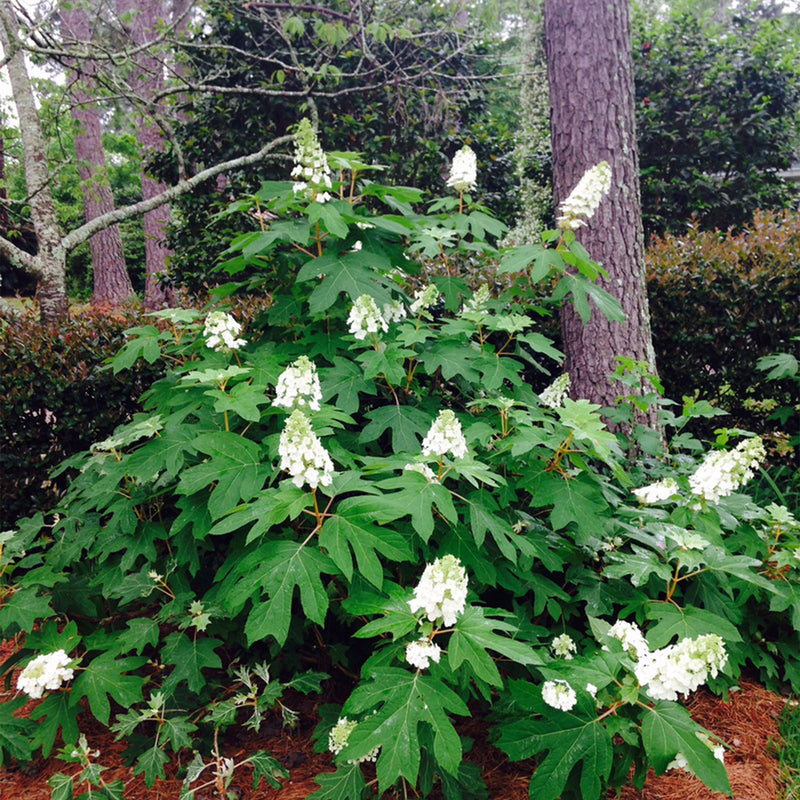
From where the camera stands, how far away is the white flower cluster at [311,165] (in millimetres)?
2395

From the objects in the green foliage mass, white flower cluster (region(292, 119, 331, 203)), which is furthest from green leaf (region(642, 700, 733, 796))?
the green foliage mass

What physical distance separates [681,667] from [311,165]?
2243 mm

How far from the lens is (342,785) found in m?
1.72

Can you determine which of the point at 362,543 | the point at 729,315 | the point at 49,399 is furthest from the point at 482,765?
the point at 729,315

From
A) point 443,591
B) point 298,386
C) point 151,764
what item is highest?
point 298,386

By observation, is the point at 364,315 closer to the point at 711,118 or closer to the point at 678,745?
the point at 678,745

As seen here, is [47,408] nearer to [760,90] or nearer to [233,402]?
[233,402]

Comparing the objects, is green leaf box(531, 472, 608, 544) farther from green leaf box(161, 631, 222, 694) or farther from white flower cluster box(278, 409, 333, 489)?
green leaf box(161, 631, 222, 694)

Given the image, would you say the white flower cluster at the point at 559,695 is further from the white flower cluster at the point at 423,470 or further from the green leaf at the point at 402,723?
the white flower cluster at the point at 423,470

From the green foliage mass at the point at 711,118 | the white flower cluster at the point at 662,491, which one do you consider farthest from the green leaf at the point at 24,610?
the green foliage mass at the point at 711,118

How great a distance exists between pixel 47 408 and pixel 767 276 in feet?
16.2

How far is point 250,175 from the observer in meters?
6.67

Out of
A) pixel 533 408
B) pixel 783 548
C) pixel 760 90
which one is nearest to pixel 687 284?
pixel 783 548

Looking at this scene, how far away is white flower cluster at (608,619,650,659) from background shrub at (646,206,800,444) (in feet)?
9.59
